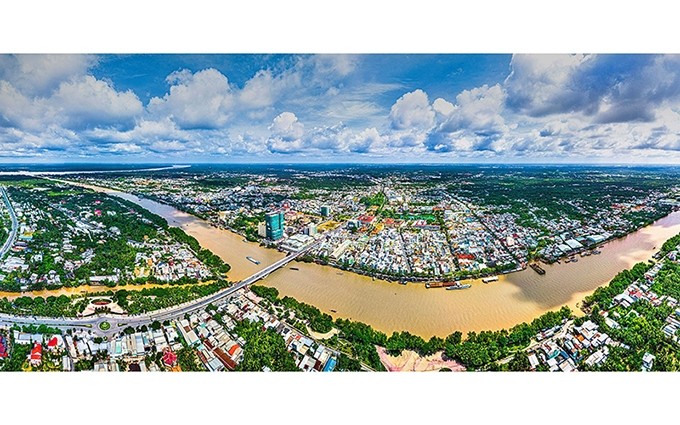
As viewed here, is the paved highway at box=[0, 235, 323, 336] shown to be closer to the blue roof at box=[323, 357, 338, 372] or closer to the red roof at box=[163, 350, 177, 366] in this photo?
the red roof at box=[163, 350, 177, 366]

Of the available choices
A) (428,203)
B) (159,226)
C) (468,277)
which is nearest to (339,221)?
(428,203)

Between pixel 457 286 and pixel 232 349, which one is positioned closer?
pixel 232 349

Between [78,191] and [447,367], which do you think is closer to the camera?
[447,367]

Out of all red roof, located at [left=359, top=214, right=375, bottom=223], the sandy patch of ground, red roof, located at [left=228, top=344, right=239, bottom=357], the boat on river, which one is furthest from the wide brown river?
red roof, located at [left=359, top=214, right=375, bottom=223]

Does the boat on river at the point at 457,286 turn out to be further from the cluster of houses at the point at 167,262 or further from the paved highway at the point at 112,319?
the cluster of houses at the point at 167,262

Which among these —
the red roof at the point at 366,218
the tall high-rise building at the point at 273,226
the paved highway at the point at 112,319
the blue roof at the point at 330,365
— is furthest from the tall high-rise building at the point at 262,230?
the blue roof at the point at 330,365

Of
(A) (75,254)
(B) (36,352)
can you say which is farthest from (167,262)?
(B) (36,352)

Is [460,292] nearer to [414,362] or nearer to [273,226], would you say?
[414,362]
